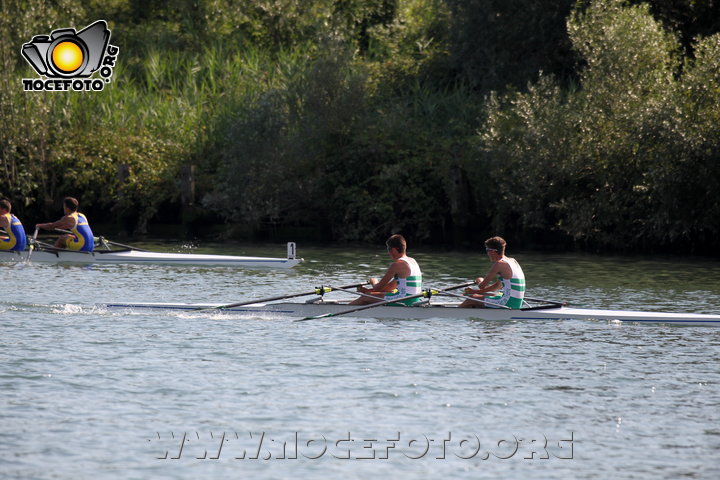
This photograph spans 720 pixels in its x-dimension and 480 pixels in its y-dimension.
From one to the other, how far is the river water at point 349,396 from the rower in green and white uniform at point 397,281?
0.57 meters

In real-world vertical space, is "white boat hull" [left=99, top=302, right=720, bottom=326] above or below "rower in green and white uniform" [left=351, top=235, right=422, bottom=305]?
below

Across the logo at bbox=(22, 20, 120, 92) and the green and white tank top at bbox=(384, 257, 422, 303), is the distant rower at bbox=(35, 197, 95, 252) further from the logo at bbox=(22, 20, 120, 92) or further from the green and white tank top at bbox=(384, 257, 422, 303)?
the logo at bbox=(22, 20, 120, 92)

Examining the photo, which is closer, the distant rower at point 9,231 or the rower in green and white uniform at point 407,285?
the rower in green and white uniform at point 407,285

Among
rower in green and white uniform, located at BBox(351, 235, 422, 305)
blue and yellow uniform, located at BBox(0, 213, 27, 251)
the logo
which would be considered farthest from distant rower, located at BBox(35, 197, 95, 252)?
the logo

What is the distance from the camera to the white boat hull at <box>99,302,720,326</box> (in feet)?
57.6

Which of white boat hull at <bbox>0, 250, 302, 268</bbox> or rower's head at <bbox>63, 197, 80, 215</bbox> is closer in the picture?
rower's head at <bbox>63, 197, 80, 215</bbox>

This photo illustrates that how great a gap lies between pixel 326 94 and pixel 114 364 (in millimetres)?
24334

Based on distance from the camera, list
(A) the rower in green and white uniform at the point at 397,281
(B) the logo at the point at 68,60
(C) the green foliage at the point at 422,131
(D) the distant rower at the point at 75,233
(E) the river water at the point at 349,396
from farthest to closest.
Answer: (B) the logo at the point at 68,60 → (C) the green foliage at the point at 422,131 → (D) the distant rower at the point at 75,233 → (A) the rower in green and white uniform at the point at 397,281 → (E) the river water at the point at 349,396

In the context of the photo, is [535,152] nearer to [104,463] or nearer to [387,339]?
[387,339]

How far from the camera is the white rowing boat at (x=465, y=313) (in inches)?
691

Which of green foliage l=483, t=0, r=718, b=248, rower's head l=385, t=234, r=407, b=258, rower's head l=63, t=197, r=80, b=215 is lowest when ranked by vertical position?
rower's head l=385, t=234, r=407, b=258

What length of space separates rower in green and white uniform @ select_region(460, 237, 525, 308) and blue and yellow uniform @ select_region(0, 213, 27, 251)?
531 inches

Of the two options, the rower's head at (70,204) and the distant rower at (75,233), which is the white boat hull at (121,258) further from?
the rower's head at (70,204)

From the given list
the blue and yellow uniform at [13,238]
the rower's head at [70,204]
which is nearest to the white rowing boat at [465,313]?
the rower's head at [70,204]
